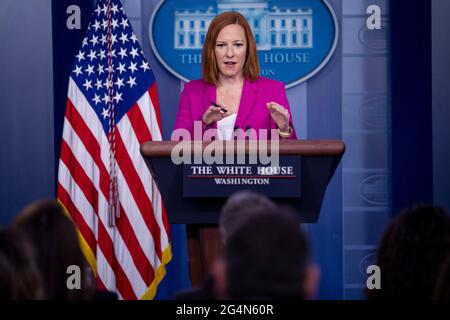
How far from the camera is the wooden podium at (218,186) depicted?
3135 millimetres

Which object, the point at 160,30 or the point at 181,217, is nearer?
the point at 181,217

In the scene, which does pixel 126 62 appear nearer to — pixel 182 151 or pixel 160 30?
pixel 160 30

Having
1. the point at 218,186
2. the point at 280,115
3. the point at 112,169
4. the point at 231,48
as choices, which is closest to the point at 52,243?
the point at 218,186

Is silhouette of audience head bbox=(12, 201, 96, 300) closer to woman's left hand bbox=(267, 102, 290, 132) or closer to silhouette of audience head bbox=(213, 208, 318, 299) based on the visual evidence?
silhouette of audience head bbox=(213, 208, 318, 299)

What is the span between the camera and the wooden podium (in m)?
3.13

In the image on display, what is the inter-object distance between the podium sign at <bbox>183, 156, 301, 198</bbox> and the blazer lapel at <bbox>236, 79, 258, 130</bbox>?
786 millimetres

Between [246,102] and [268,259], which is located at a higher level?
[246,102]

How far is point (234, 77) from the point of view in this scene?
4102 mm

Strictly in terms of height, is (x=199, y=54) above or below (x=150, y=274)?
above

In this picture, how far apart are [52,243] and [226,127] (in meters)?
1.96

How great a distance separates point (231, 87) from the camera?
13.5ft

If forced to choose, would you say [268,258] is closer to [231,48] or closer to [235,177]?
[235,177]

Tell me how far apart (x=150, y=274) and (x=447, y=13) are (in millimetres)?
2599
